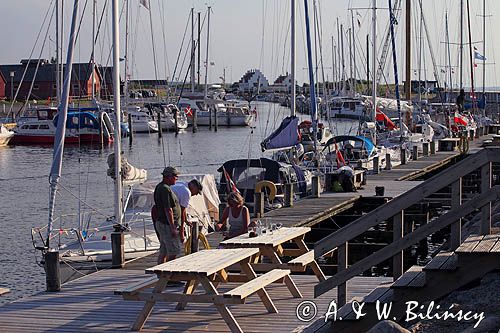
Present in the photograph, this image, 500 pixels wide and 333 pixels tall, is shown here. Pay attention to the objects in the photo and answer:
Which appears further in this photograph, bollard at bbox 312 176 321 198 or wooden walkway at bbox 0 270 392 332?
bollard at bbox 312 176 321 198

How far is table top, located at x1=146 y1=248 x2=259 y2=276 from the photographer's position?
417 inches

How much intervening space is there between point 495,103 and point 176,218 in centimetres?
9683

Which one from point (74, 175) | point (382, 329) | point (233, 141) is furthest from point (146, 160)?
point (382, 329)

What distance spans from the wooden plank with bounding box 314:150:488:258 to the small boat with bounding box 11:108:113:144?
195 ft

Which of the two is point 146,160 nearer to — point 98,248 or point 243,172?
point 243,172

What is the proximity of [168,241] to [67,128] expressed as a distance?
62046 mm

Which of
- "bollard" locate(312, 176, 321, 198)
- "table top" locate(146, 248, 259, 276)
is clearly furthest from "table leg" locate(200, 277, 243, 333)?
"bollard" locate(312, 176, 321, 198)

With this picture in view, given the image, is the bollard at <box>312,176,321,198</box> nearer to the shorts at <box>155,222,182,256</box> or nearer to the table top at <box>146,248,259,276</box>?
the shorts at <box>155,222,182,256</box>

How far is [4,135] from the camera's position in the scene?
238 feet

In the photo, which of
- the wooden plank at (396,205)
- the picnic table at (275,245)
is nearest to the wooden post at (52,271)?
the picnic table at (275,245)

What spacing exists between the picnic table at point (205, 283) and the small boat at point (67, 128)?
188 ft

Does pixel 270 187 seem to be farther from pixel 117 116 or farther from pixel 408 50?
pixel 408 50

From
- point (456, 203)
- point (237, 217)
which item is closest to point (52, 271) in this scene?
point (237, 217)

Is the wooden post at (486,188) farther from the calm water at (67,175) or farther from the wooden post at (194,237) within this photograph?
the calm water at (67,175)
